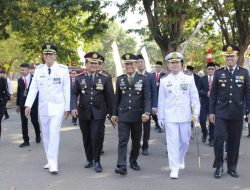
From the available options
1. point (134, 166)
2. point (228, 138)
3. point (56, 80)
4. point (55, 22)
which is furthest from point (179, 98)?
point (55, 22)

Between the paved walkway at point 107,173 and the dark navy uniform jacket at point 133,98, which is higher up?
the dark navy uniform jacket at point 133,98

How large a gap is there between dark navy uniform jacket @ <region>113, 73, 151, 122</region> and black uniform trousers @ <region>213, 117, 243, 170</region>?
1.19m

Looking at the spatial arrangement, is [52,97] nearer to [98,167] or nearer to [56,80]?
[56,80]

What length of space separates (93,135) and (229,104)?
7.69 ft

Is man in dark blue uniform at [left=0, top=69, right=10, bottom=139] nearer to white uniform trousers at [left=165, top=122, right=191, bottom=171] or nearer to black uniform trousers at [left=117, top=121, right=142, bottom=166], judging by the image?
black uniform trousers at [left=117, top=121, right=142, bottom=166]

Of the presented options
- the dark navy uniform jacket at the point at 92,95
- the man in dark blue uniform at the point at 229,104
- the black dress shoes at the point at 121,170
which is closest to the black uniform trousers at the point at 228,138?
the man in dark blue uniform at the point at 229,104

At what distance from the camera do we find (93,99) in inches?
288

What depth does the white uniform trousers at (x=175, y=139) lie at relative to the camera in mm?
6836

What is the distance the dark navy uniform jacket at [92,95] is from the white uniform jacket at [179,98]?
1017mm

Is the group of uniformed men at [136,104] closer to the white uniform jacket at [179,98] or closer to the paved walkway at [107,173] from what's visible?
the white uniform jacket at [179,98]

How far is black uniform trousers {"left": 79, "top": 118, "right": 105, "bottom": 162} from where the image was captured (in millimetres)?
7293

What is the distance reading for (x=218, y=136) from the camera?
6875 mm

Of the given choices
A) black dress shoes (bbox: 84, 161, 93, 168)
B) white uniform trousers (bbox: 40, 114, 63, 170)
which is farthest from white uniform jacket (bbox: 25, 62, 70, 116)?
black dress shoes (bbox: 84, 161, 93, 168)

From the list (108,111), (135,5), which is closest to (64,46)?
(135,5)
